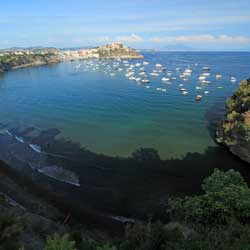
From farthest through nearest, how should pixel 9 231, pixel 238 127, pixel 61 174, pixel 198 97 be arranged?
pixel 198 97
pixel 238 127
pixel 61 174
pixel 9 231

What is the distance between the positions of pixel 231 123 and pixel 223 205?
66.0ft

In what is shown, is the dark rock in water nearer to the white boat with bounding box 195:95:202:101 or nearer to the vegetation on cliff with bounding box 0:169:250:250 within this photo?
the vegetation on cliff with bounding box 0:169:250:250

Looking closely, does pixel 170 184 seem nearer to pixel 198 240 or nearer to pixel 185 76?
pixel 198 240

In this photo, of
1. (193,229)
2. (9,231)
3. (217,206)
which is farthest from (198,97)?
(9,231)

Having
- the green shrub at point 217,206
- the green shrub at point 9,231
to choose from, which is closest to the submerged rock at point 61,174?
the green shrub at point 217,206

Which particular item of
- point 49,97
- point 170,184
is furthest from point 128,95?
point 170,184

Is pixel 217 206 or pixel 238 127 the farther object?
pixel 238 127

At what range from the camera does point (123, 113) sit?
49344 mm

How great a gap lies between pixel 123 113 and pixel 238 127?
2321 cm

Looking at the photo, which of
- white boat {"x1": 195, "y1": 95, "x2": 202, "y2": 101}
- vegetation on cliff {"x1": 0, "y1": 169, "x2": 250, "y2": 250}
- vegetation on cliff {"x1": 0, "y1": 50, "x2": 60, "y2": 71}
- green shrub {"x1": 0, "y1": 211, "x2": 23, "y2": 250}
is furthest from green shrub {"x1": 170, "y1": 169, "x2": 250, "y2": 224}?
vegetation on cliff {"x1": 0, "y1": 50, "x2": 60, "y2": 71}

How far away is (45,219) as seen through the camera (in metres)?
20.0

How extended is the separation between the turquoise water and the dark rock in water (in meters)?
2.45

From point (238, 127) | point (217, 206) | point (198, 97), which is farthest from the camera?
point (198, 97)

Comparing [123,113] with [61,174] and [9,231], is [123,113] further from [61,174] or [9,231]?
[9,231]
